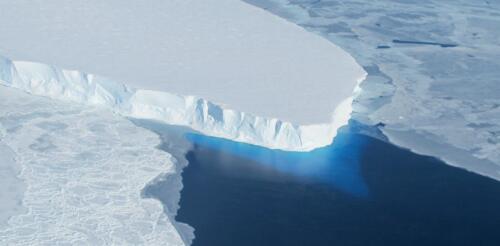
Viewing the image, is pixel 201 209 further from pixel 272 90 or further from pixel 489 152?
pixel 489 152

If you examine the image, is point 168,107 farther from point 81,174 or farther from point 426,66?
point 426,66

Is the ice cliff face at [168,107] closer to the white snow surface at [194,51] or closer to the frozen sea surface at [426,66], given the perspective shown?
the white snow surface at [194,51]

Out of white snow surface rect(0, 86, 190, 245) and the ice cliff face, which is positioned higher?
the ice cliff face

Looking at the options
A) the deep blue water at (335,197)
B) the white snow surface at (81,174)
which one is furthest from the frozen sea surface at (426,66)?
the white snow surface at (81,174)

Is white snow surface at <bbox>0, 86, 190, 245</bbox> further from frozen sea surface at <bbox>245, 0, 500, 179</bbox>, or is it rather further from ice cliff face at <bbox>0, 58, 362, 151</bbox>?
frozen sea surface at <bbox>245, 0, 500, 179</bbox>

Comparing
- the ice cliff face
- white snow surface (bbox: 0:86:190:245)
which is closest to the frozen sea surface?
the ice cliff face
